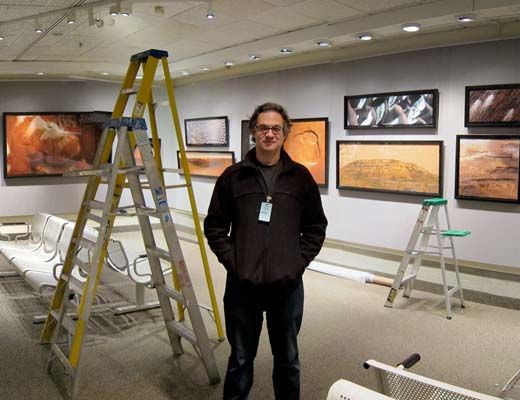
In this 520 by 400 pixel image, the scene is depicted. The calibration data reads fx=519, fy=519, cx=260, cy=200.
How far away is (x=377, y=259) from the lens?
597cm

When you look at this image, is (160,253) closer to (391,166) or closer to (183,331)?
(183,331)

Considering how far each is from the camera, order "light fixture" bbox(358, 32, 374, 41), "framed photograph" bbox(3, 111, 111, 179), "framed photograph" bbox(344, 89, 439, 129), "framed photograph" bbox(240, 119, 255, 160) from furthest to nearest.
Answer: "framed photograph" bbox(3, 111, 111, 179)
"framed photograph" bbox(240, 119, 255, 160)
"framed photograph" bbox(344, 89, 439, 129)
"light fixture" bbox(358, 32, 374, 41)

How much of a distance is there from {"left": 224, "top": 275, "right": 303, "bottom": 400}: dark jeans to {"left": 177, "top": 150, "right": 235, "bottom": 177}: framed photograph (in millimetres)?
5271

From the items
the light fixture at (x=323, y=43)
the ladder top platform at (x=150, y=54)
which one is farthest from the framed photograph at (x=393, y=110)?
the ladder top platform at (x=150, y=54)

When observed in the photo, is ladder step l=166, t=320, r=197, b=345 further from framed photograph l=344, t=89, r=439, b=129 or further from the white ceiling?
framed photograph l=344, t=89, r=439, b=129

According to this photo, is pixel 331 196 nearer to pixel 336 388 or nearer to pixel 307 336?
pixel 307 336

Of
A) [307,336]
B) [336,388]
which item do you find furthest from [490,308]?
[336,388]

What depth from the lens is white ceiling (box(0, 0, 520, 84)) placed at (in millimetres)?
4328

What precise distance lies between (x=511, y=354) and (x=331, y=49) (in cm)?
380

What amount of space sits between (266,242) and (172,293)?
1254 millimetres

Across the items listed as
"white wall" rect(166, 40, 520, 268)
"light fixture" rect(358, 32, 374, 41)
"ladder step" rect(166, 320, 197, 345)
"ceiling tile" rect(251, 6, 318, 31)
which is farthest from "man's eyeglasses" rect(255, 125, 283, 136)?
"white wall" rect(166, 40, 520, 268)

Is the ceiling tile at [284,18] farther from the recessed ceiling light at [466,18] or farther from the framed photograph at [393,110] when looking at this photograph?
the recessed ceiling light at [466,18]

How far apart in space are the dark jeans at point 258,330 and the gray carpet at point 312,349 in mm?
677

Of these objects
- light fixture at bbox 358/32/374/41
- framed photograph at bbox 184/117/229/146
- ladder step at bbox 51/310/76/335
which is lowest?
ladder step at bbox 51/310/76/335
